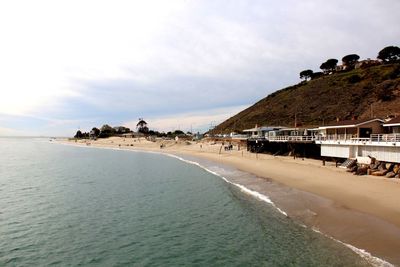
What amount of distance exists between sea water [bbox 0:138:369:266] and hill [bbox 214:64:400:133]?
57324 millimetres

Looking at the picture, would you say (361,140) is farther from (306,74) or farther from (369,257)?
(306,74)

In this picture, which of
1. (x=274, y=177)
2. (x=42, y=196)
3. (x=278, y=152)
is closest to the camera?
(x=42, y=196)

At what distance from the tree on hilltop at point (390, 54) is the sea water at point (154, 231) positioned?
105373 millimetres

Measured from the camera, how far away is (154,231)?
18578 mm

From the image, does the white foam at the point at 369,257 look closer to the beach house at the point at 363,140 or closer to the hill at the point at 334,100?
the beach house at the point at 363,140

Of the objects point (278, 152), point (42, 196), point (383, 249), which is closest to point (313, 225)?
point (383, 249)

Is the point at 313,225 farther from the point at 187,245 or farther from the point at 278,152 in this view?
the point at 278,152

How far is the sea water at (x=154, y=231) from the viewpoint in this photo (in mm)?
14648

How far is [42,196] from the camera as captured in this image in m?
28.9

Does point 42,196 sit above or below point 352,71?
below

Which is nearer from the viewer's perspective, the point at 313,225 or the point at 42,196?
the point at 313,225

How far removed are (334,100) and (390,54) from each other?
33.4 metres

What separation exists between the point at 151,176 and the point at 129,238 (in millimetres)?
24790

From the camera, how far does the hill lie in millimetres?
85125
